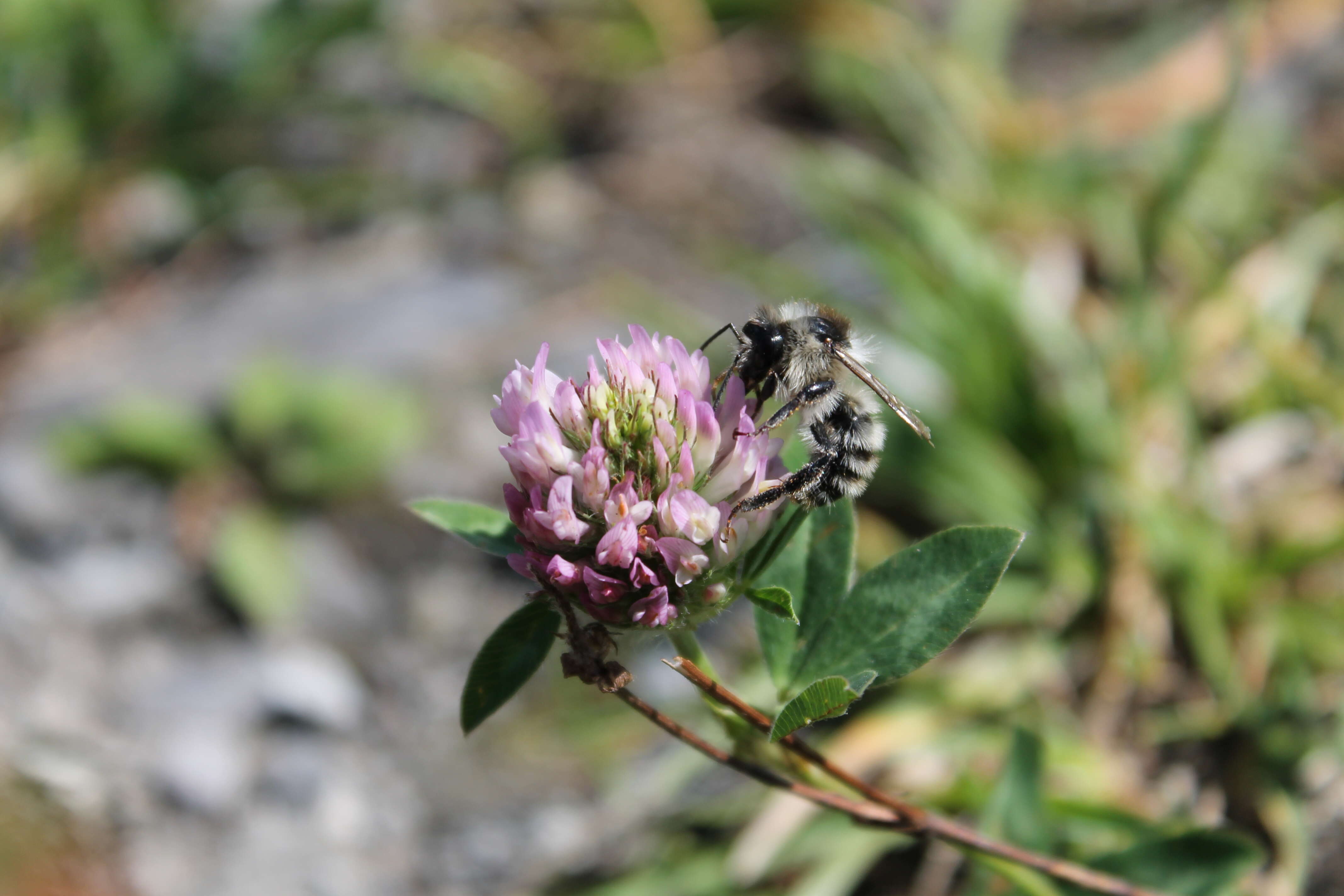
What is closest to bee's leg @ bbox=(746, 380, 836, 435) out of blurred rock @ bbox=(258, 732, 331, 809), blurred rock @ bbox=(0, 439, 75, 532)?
blurred rock @ bbox=(258, 732, 331, 809)

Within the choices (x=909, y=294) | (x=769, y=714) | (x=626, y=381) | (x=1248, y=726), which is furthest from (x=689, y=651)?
(x=909, y=294)

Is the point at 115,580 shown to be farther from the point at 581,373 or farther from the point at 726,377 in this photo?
the point at 726,377

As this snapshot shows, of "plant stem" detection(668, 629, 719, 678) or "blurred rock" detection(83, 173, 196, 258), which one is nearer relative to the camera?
"plant stem" detection(668, 629, 719, 678)

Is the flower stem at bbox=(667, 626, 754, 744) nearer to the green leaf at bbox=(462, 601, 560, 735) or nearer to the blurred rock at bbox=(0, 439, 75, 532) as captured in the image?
the green leaf at bbox=(462, 601, 560, 735)

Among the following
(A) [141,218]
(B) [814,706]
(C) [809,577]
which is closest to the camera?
(B) [814,706]

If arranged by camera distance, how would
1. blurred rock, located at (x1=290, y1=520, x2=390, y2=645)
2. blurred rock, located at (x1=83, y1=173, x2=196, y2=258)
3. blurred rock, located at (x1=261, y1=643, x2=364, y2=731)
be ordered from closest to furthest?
blurred rock, located at (x1=261, y1=643, x2=364, y2=731), blurred rock, located at (x1=290, y1=520, x2=390, y2=645), blurred rock, located at (x1=83, y1=173, x2=196, y2=258)

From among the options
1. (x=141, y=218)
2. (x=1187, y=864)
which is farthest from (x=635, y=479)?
(x=141, y=218)

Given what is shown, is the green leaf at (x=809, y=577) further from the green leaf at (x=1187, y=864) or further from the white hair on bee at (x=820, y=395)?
the green leaf at (x=1187, y=864)
